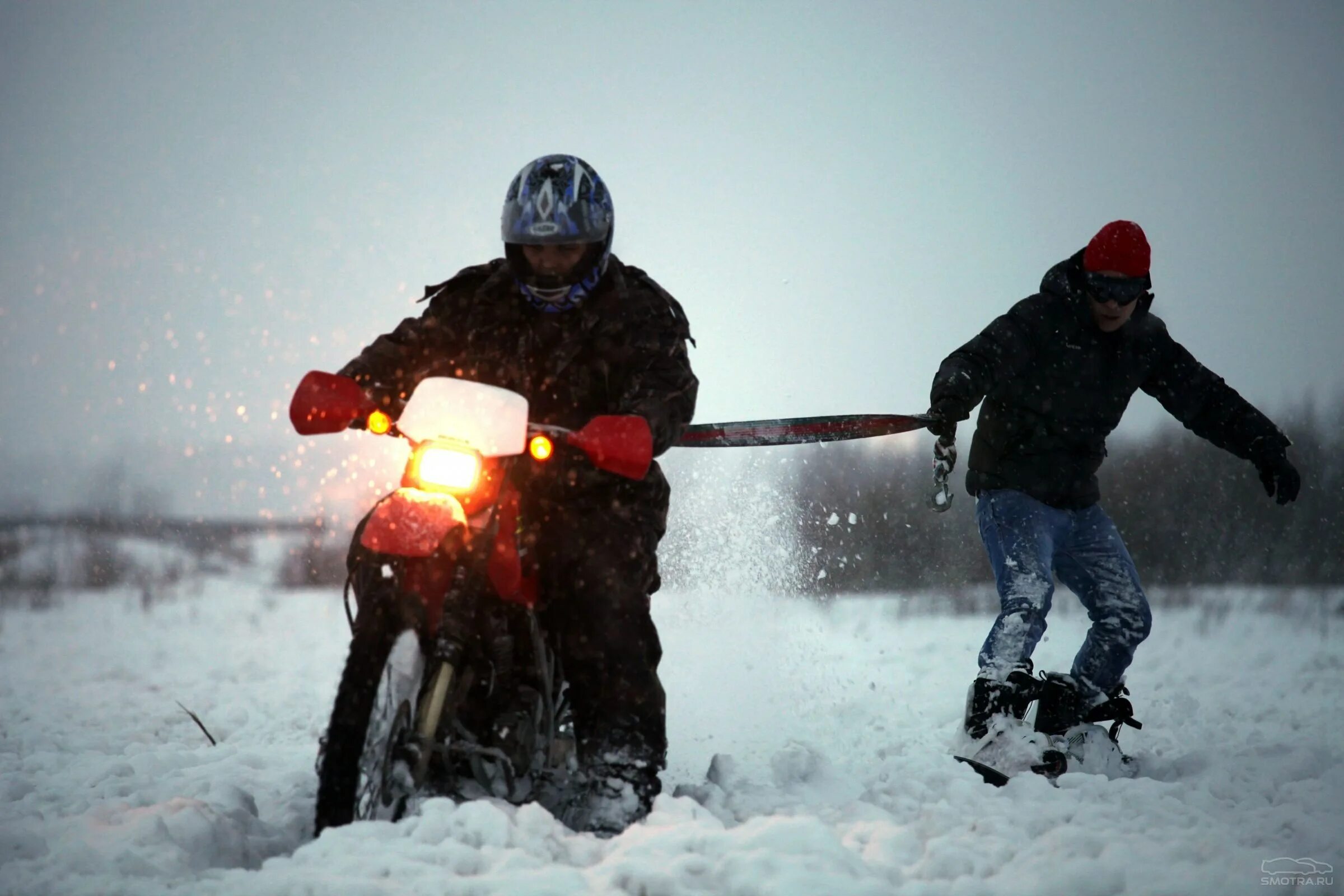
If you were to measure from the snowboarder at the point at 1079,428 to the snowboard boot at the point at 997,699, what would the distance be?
149 mm

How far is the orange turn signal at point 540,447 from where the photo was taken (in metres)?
2.66

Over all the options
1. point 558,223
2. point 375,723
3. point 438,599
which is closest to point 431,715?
point 375,723

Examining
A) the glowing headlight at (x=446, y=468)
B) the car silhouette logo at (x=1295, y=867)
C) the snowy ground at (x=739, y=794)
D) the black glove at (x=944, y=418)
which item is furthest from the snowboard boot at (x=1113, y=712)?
the glowing headlight at (x=446, y=468)

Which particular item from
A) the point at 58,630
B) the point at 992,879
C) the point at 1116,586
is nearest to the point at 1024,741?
the point at 1116,586

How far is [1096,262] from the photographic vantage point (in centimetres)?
465

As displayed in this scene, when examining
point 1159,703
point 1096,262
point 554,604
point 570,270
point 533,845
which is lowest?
point 1159,703

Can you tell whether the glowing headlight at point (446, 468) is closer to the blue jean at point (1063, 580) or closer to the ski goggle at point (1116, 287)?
the blue jean at point (1063, 580)

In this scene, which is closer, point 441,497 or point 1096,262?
point 441,497

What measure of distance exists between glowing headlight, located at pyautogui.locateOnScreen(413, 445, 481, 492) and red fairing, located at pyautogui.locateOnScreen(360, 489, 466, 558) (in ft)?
0.15

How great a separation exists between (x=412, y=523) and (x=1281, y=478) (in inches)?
160

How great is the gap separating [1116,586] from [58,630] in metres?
9.35

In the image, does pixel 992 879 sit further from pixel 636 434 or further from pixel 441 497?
pixel 441 497

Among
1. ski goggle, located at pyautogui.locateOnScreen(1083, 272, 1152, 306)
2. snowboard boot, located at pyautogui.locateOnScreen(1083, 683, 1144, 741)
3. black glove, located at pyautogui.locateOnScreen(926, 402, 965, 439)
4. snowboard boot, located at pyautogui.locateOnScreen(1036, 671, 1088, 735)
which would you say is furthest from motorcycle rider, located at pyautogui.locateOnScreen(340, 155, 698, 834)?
snowboard boot, located at pyautogui.locateOnScreen(1083, 683, 1144, 741)

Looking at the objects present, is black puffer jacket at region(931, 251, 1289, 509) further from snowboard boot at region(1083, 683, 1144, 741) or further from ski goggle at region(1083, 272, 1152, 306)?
snowboard boot at region(1083, 683, 1144, 741)
